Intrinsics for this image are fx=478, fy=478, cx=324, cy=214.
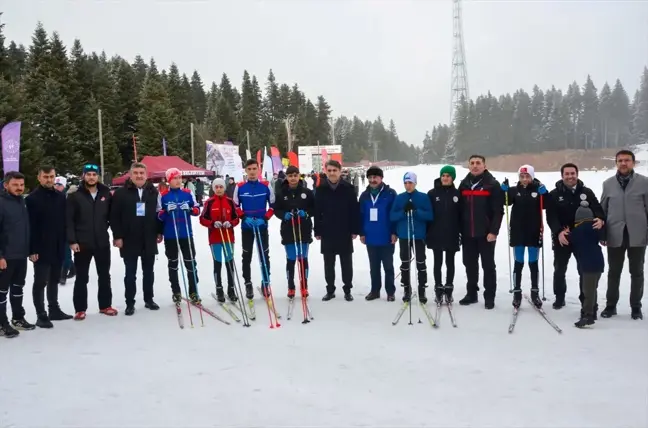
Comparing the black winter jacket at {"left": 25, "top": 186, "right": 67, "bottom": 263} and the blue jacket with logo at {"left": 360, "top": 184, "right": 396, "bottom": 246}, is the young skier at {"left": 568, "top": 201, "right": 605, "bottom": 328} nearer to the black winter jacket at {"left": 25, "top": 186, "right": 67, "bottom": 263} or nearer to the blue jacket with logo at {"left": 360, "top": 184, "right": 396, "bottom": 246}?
the blue jacket with logo at {"left": 360, "top": 184, "right": 396, "bottom": 246}

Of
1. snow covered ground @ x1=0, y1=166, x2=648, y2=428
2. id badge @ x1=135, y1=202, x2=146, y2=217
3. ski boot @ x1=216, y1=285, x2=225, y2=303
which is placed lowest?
snow covered ground @ x1=0, y1=166, x2=648, y2=428

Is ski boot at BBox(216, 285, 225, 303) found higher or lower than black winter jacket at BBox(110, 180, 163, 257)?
lower

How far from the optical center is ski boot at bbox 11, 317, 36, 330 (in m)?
5.43

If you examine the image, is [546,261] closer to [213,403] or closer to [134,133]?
[213,403]

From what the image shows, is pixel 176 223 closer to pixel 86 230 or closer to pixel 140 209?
pixel 140 209

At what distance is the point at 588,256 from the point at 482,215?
1.27m

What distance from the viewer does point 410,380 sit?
13.2 feet

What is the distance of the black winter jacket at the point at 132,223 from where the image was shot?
607 cm

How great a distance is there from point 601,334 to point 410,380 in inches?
96.1

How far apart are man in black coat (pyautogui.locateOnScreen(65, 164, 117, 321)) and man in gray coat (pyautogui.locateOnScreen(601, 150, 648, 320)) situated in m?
6.10

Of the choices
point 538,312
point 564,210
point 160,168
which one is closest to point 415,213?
point 564,210

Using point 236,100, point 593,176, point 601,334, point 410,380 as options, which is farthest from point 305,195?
point 236,100

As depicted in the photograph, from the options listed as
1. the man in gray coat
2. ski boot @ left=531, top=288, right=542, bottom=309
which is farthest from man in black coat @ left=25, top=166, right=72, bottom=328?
the man in gray coat

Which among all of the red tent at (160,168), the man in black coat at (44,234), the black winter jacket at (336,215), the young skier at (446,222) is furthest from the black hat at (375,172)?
the red tent at (160,168)
